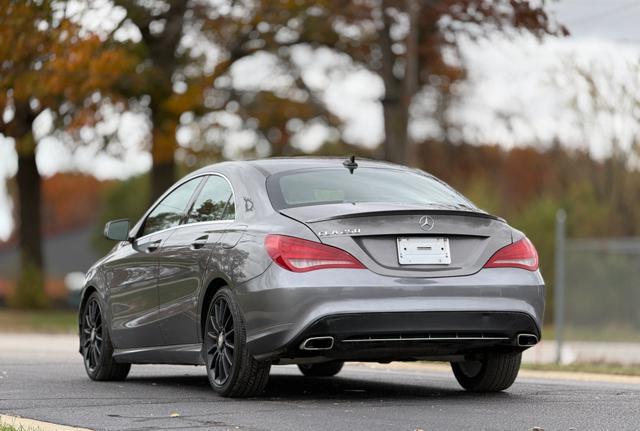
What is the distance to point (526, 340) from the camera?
348 inches

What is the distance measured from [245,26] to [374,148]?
10450 mm

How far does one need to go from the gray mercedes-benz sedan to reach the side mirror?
91 centimetres

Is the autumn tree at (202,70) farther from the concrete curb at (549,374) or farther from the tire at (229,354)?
the tire at (229,354)

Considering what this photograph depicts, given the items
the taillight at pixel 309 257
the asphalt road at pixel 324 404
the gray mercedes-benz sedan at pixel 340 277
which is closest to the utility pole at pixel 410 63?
the asphalt road at pixel 324 404

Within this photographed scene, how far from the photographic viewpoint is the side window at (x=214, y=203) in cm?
941

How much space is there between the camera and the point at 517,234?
892 cm

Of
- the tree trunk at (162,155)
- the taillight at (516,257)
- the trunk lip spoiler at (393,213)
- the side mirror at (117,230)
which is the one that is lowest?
the taillight at (516,257)

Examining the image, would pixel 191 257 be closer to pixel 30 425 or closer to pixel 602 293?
pixel 30 425

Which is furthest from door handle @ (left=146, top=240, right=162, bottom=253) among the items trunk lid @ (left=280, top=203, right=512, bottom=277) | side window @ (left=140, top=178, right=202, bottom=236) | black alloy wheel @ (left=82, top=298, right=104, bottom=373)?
trunk lid @ (left=280, top=203, right=512, bottom=277)

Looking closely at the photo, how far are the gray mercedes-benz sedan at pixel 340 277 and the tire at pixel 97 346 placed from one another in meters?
1.07

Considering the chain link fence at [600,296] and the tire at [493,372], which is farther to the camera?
the chain link fence at [600,296]

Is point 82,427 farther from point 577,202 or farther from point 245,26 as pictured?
point 577,202

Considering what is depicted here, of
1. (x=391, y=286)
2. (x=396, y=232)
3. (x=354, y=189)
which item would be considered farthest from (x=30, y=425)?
(x=354, y=189)

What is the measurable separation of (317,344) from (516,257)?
140cm
